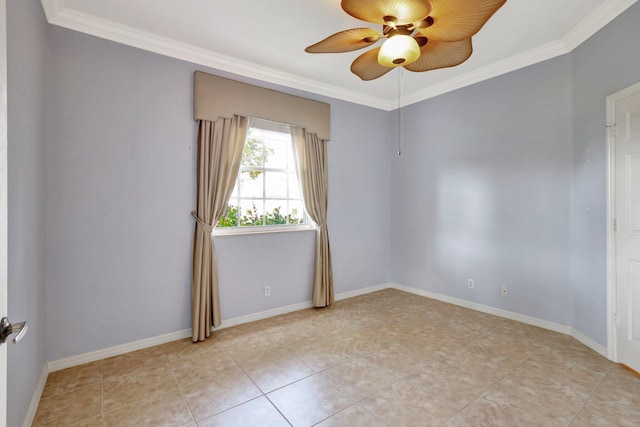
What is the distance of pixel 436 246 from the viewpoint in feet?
13.5

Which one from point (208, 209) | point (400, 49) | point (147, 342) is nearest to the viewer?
point (400, 49)

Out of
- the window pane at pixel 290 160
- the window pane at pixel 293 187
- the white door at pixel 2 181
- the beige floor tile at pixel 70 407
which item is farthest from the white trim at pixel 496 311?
the white door at pixel 2 181

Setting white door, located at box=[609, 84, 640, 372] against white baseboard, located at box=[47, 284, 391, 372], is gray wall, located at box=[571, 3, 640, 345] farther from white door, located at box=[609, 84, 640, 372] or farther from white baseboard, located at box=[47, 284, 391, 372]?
white baseboard, located at box=[47, 284, 391, 372]

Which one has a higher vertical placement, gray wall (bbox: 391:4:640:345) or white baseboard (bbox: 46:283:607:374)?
gray wall (bbox: 391:4:640:345)

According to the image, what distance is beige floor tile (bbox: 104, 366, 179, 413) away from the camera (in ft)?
6.66

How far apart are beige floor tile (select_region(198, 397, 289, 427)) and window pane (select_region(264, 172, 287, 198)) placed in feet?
7.34

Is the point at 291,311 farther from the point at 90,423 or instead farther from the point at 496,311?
the point at 496,311

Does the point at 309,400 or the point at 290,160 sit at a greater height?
the point at 290,160

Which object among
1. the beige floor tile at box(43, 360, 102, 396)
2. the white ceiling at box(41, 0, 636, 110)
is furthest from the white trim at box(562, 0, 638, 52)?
the beige floor tile at box(43, 360, 102, 396)

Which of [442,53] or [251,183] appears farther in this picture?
[251,183]

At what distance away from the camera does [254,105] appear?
10.9ft

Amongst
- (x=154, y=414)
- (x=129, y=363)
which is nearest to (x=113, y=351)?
(x=129, y=363)

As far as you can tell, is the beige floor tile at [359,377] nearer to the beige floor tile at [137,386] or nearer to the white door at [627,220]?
the beige floor tile at [137,386]

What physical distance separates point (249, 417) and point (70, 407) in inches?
47.6
